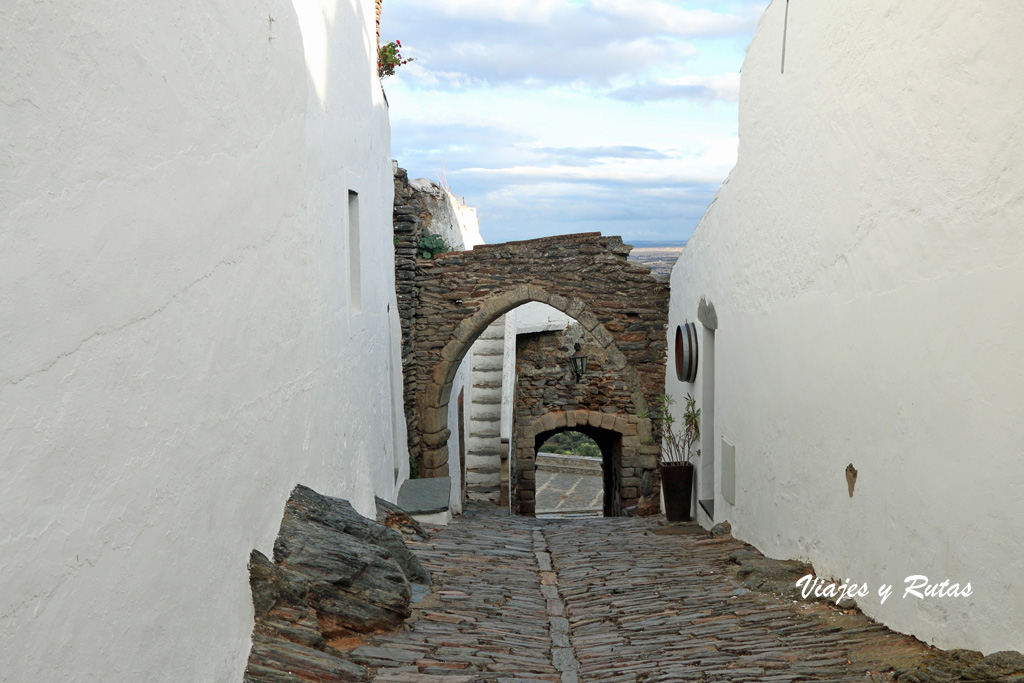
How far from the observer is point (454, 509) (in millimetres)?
11383

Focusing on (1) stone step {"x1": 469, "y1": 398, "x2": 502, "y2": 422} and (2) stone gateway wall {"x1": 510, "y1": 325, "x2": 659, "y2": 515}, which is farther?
(1) stone step {"x1": 469, "y1": 398, "x2": 502, "y2": 422}

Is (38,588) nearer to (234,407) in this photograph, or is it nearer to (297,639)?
(234,407)

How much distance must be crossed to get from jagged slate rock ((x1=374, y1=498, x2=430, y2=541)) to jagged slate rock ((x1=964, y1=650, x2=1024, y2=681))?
180 inches

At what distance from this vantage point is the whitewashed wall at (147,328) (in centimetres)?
189

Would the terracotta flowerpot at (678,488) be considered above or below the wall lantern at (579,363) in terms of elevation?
below

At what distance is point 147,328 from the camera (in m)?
2.53

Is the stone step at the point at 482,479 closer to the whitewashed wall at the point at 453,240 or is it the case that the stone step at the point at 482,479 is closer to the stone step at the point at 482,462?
the stone step at the point at 482,462

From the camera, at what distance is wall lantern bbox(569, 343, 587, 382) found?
15.3 meters

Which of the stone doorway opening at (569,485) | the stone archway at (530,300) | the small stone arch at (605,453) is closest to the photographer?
the stone archway at (530,300)

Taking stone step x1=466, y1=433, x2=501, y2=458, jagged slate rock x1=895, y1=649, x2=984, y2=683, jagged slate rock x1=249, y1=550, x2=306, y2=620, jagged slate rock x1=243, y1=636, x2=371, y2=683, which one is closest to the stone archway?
stone step x1=466, y1=433, x2=501, y2=458

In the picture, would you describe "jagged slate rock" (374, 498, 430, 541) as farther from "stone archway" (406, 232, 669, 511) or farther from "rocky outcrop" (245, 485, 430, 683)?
"stone archway" (406, 232, 669, 511)

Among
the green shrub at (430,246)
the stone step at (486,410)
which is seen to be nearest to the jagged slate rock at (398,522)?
the green shrub at (430,246)

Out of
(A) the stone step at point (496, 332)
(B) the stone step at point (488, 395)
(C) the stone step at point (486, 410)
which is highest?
(A) the stone step at point (496, 332)

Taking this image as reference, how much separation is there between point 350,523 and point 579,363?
10.8 m
